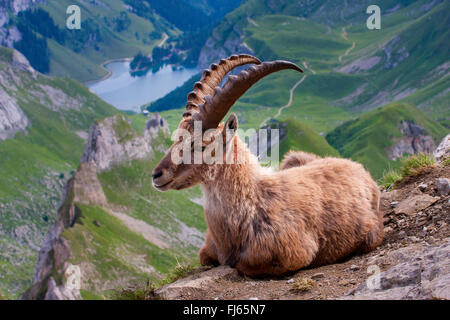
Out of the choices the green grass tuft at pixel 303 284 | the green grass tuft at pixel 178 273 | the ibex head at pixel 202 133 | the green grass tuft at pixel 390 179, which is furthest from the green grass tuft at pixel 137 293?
the green grass tuft at pixel 390 179

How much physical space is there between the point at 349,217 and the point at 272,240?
226 centimetres

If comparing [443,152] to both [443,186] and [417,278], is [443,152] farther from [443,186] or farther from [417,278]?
[417,278]

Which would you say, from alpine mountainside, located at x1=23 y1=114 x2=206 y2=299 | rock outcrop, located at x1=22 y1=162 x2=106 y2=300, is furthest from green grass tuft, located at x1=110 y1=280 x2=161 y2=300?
rock outcrop, located at x1=22 y1=162 x2=106 y2=300

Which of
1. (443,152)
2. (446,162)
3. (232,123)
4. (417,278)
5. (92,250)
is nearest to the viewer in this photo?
(417,278)

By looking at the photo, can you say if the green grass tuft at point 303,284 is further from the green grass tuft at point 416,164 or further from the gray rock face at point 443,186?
the green grass tuft at point 416,164

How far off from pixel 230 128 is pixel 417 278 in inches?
192

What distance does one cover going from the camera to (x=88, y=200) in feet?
594

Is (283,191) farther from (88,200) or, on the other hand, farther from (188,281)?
(88,200)

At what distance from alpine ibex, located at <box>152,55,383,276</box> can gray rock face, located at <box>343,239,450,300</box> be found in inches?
82.5

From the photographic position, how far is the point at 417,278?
8.27 m

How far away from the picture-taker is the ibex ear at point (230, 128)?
34.3ft

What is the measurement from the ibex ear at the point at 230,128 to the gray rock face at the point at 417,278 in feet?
13.9

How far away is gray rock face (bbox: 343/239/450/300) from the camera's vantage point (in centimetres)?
733

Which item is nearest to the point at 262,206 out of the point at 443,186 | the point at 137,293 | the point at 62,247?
the point at 137,293
